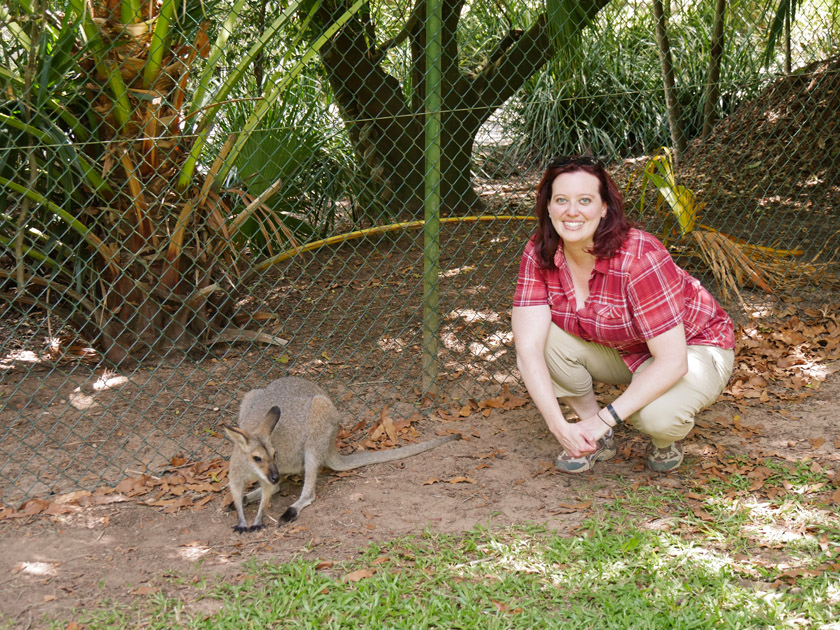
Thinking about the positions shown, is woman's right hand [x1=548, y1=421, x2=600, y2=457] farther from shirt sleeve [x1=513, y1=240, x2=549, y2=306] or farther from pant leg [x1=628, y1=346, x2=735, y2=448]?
shirt sleeve [x1=513, y1=240, x2=549, y2=306]

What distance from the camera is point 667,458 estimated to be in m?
3.78

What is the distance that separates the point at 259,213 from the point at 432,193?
55.0 inches

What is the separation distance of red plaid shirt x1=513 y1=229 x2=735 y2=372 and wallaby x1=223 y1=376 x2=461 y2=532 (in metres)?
0.96

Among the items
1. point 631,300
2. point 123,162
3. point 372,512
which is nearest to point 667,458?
point 631,300

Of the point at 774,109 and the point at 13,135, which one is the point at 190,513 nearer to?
the point at 13,135

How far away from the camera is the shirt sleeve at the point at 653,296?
342 cm

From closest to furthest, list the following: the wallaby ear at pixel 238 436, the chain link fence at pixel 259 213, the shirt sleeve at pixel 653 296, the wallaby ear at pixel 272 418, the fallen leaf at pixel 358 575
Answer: the fallen leaf at pixel 358 575 < the shirt sleeve at pixel 653 296 < the wallaby ear at pixel 238 436 < the wallaby ear at pixel 272 418 < the chain link fence at pixel 259 213

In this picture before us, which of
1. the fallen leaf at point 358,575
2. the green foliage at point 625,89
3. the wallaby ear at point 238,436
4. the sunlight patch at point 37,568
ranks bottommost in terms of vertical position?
the sunlight patch at point 37,568

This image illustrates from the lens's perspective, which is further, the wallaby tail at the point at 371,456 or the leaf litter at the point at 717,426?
the wallaby tail at the point at 371,456

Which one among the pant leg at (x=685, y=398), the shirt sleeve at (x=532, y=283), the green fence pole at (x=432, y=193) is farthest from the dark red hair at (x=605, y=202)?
the green fence pole at (x=432, y=193)

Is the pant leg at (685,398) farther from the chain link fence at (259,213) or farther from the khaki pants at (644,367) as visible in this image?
the chain link fence at (259,213)

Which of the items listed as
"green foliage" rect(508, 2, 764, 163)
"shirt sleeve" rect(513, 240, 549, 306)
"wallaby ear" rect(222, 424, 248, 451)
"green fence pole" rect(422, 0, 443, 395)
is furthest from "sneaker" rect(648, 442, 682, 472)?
"green foliage" rect(508, 2, 764, 163)

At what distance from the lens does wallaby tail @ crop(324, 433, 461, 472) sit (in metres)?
3.93

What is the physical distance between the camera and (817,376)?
4730 mm
